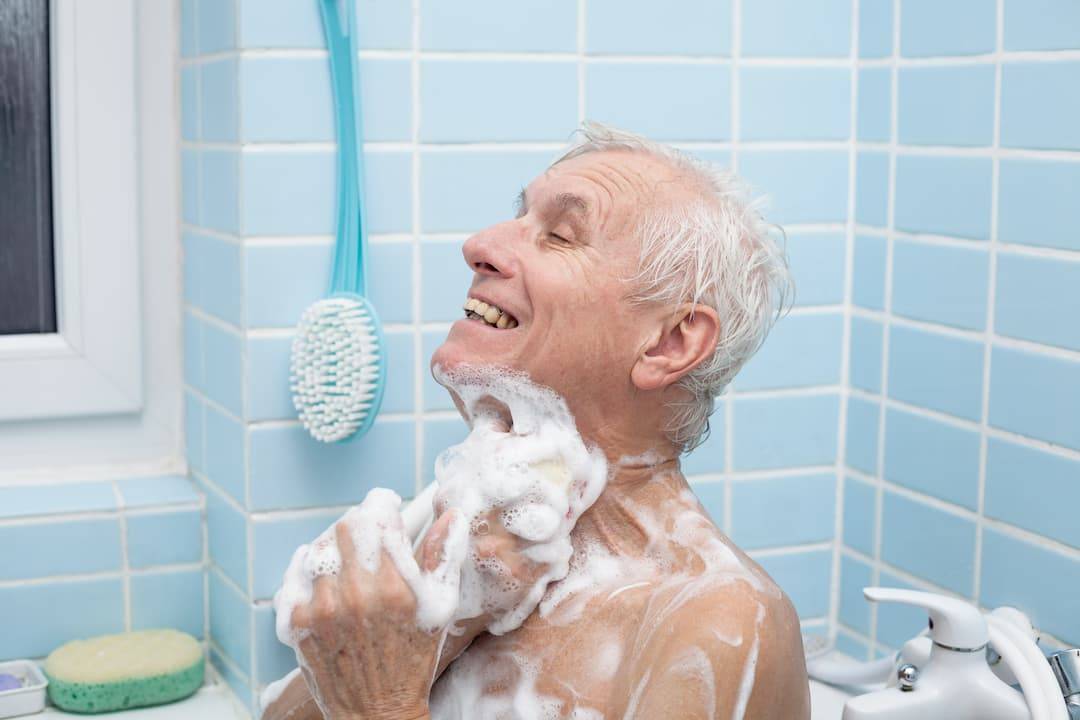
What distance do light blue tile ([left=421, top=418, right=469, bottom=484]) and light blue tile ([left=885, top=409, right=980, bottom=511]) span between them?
553mm

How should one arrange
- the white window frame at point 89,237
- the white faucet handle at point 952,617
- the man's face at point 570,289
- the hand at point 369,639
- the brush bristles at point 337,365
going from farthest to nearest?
1. the white window frame at point 89,237
2. the brush bristles at point 337,365
3. the white faucet handle at point 952,617
4. the man's face at point 570,289
5. the hand at point 369,639

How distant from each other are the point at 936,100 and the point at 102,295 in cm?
111

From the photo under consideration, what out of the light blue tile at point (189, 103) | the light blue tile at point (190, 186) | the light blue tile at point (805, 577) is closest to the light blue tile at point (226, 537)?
the light blue tile at point (190, 186)

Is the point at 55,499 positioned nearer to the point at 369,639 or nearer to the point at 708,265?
the point at 369,639

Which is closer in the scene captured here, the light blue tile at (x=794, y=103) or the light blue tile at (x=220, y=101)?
the light blue tile at (x=220, y=101)

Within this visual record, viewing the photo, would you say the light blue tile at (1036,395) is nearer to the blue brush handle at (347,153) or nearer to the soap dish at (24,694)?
the blue brush handle at (347,153)

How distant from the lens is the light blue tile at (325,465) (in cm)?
160

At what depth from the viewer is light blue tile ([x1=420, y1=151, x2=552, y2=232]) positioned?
162 cm

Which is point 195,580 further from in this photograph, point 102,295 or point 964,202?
point 964,202

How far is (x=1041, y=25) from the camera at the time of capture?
4.95 feet

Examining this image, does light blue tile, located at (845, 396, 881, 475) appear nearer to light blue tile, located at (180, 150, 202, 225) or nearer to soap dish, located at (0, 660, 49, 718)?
light blue tile, located at (180, 150, 202, 225)

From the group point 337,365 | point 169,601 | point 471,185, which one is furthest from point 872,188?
point 169,601

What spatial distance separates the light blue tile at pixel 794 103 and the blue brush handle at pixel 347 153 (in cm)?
51

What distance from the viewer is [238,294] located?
1.58 m
